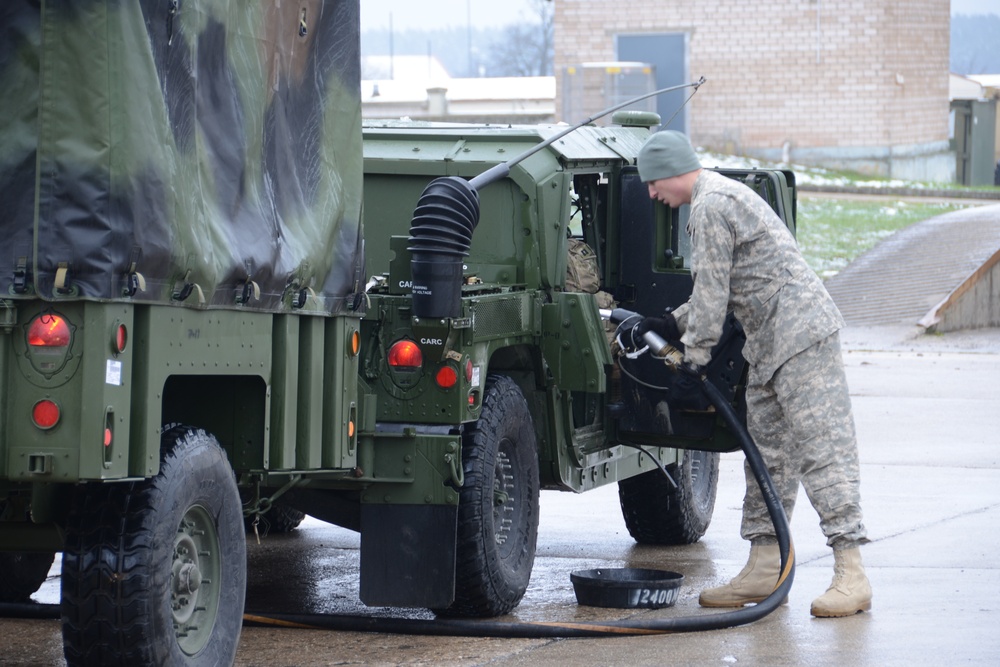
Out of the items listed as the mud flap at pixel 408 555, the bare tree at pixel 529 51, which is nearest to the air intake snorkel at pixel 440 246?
the mud flap at pixel 408 555

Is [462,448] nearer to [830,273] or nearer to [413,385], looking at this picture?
[413,385]

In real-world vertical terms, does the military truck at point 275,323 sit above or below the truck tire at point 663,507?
above

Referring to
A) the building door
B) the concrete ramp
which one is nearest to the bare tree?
the building door

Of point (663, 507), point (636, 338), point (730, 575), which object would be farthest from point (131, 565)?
point (663, 507)

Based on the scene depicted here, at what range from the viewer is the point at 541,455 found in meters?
8.13

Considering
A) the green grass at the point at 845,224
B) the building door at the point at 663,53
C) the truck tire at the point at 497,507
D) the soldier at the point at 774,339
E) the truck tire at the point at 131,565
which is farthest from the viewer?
the building door at the point at 663,53

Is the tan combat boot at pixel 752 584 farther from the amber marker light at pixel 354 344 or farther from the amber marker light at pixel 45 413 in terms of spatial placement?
the amber marker light at pixel 45 413

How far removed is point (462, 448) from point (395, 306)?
25.9 inches

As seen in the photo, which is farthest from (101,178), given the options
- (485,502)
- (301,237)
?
(485,502)

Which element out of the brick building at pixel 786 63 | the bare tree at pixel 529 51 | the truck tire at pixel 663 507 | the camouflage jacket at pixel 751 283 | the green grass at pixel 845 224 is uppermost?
the bare tree at pixel 529 51

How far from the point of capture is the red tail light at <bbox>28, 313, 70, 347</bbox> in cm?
505

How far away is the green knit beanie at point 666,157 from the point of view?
25.7 ft

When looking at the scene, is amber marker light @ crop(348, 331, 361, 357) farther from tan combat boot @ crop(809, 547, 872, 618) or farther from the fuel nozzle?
tan combat boot @ crop(809, 547, 872, 618)

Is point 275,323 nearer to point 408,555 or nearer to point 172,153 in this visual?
point 172,153
